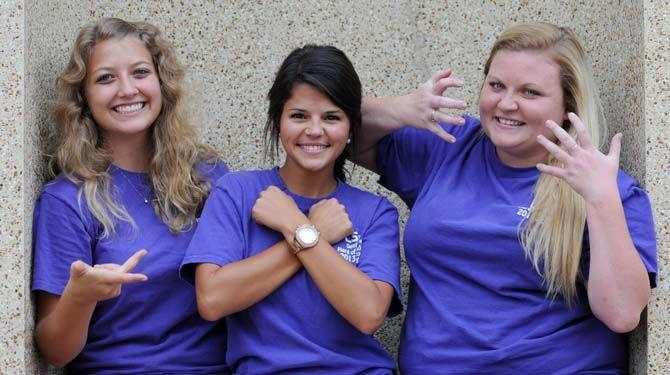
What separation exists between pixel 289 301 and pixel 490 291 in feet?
1.80

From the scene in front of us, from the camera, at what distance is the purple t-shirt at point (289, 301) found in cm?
331

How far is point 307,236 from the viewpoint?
330 centimetres

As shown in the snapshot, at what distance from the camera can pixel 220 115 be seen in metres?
4.19

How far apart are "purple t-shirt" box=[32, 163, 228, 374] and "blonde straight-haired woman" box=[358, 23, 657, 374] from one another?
2.02 ft

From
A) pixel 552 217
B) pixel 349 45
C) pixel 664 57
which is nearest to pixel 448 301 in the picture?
pixel 552 217

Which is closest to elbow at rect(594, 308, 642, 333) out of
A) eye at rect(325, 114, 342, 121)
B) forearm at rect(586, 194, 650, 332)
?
forearm at rect(586, 194, 650, 332)

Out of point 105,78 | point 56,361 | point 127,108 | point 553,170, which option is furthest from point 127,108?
point 553,170

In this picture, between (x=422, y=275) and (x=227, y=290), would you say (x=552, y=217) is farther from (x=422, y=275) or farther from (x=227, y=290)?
(x=227, y=290)

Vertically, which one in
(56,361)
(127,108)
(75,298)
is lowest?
(56,361)

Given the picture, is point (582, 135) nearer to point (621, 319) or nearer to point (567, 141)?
point (567, 141)

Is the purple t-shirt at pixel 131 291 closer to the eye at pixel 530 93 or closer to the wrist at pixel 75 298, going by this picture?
the wrist at pixel 75 298

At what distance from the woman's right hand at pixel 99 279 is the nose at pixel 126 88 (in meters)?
0.55

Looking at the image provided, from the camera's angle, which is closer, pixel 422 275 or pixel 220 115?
pixel 422 275

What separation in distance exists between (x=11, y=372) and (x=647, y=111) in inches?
72.5
